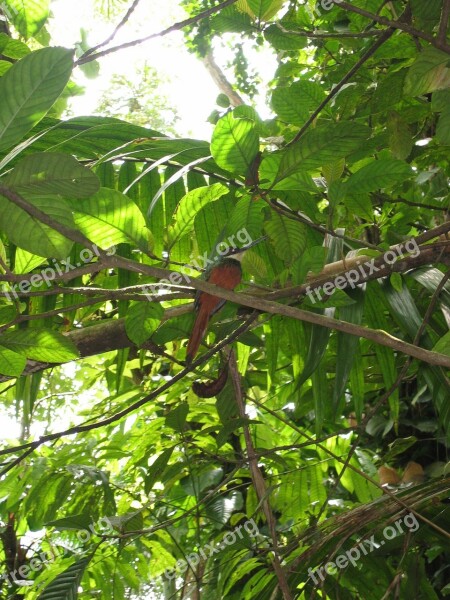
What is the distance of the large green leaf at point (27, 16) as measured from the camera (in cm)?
104

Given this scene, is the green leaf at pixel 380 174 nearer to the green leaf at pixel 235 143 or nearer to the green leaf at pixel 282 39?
the green leaf at pixel 235 143

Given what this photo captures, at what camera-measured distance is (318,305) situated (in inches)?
41.4

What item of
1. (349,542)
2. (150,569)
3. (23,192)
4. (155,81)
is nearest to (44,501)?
(150,569)

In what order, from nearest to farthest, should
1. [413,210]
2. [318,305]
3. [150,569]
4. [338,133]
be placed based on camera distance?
[338,133], [318,305], [413,210], [150,569]

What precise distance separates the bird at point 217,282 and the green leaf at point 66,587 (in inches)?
20.0

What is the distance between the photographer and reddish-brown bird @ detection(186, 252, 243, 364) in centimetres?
120

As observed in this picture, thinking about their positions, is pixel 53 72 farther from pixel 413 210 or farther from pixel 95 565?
pixel 95 565

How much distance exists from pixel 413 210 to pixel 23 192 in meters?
1.14

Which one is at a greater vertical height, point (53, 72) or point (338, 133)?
point (53, 72)

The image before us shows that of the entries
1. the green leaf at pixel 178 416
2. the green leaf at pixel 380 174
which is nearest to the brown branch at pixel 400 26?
the green leaf at pixel 380 174

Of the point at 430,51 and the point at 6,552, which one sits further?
the point at 6,552

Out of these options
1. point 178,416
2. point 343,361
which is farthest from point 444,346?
point 178,416

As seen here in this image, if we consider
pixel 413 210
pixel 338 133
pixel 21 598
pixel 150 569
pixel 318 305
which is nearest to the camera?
pixel 338 133

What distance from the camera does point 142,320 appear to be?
1038 millimetres
